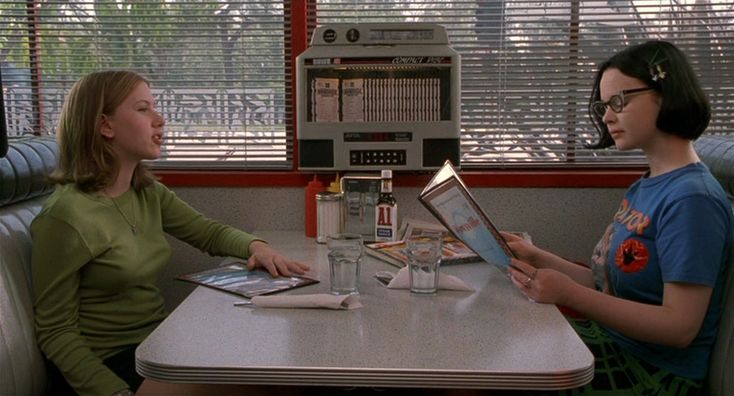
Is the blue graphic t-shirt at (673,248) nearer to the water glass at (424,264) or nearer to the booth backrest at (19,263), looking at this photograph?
the water glass at (424,264)

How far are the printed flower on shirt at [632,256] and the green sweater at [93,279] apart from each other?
974 millimetres

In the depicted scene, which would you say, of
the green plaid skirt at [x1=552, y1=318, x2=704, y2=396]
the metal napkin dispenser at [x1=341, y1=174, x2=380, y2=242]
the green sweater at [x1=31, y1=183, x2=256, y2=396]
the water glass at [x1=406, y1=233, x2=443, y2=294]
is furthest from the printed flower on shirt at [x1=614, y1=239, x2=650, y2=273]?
the green sweater at [x1=31, y1=183, x2=256, y2=396]

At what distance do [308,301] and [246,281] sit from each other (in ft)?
0.97

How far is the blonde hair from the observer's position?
1949 mm

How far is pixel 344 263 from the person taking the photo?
171 centimetres

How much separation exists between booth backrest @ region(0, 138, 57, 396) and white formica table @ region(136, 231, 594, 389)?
0.43 meters

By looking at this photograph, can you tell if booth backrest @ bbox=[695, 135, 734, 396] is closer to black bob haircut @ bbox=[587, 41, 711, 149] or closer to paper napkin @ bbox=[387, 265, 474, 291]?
black bob haircut @ bbox=[587, 41, 711, 149]

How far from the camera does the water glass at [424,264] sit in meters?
1.70

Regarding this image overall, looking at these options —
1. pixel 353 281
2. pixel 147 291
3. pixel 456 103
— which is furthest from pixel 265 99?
pixel 353 281

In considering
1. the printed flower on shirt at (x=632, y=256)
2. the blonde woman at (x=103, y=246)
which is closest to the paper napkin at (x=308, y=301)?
the blonde woman at (x=103, y=246)

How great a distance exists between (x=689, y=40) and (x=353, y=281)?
1.64 m

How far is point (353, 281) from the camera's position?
1.73 m

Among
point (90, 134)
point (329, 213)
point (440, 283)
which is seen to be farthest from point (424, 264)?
point (90, 134)

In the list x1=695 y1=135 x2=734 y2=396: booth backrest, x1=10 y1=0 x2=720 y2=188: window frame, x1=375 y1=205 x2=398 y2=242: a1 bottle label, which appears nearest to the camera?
x1=695 y1=135 x2=734 y2=396: booth backrest
